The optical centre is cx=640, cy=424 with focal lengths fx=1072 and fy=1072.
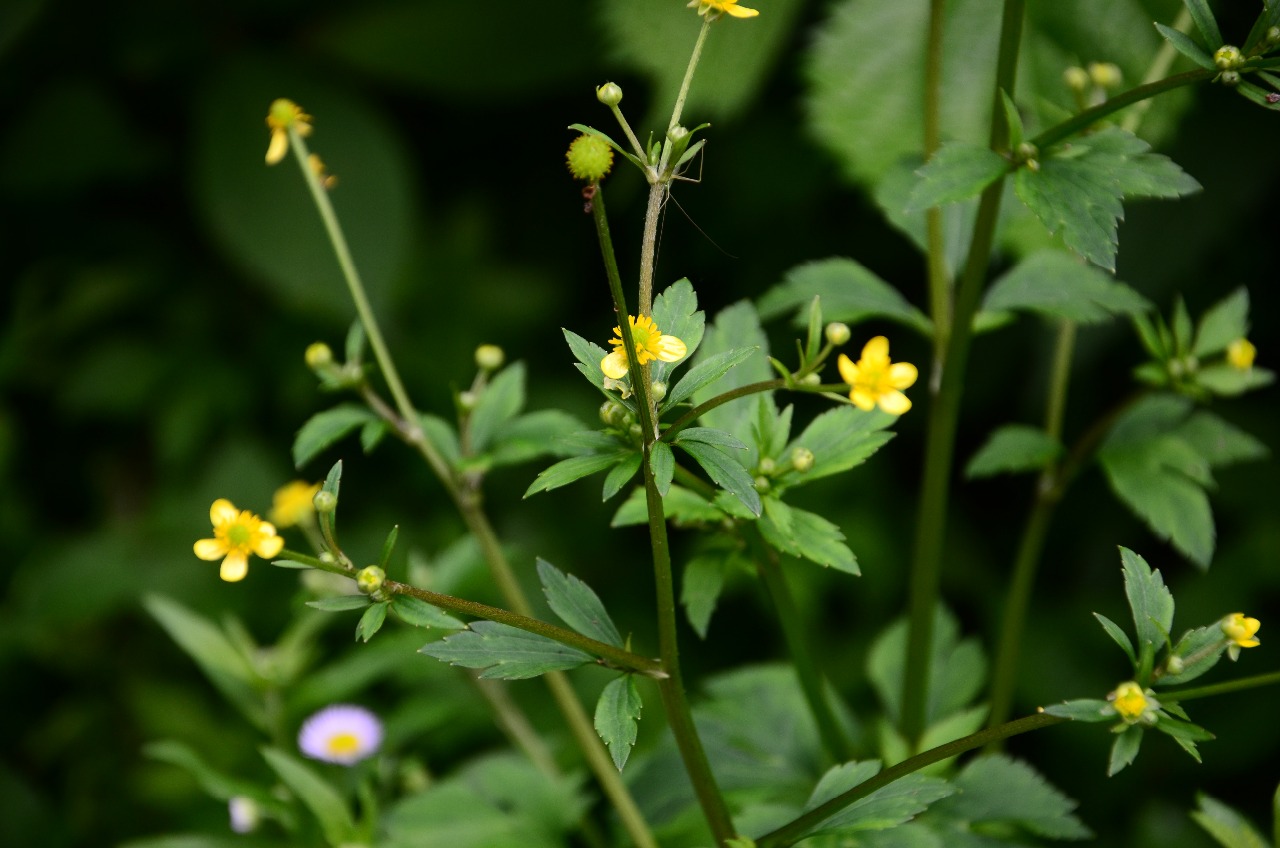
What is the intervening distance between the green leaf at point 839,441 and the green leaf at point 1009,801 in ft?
0.79

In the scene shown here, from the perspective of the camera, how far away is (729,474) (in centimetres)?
52

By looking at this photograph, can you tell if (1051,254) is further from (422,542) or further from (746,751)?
(422,542)

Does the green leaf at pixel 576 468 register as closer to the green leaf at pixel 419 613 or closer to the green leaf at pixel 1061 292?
the green leaf at pixel 419 613

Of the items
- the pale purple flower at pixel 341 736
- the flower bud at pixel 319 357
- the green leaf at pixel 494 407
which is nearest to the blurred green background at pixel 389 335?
the pale purple flower at pixel 341 736

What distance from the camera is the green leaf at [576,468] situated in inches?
21.0

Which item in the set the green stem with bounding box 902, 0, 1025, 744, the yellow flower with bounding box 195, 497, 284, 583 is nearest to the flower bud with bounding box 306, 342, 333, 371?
the yellow flower with bounding box 195, 497, 284, 583

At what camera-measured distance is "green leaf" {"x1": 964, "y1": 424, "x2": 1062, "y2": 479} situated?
830 millimetres

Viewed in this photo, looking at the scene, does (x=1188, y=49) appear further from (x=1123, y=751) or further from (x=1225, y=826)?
(x=1225, y=826)

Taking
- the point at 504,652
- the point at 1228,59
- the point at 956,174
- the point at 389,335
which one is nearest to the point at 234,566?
the point at 504,652

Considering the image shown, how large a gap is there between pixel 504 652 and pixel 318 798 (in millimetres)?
343

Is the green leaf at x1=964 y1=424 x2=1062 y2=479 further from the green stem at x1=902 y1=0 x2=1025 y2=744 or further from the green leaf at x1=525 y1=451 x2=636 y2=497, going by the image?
the green leaf at x1=525 y1=451 x2=636 y2=497

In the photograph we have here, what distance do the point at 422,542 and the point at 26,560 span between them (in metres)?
0.55

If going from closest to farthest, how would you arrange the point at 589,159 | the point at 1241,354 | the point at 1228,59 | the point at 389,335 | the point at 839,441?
the point at 589,159
the point at 1228,59
the point at 839,441
the point at 1241,354
the point at 389,335

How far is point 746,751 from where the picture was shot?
0.85m
